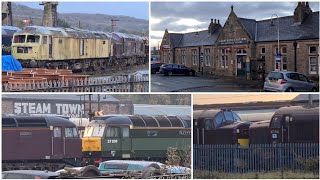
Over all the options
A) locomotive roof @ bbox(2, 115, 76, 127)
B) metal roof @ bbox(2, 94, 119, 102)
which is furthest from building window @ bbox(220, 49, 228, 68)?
locomotive roof @ bbox(2, 115, 76, 127)

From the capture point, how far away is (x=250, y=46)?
27.9ft

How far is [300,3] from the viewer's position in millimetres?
8109

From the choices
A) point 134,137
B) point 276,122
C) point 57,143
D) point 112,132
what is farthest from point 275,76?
point 57,143

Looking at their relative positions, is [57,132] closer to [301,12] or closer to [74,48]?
[74,48]

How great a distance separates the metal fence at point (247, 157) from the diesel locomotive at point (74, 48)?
1.66m

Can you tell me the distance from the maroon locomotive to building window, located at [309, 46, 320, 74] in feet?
11.0

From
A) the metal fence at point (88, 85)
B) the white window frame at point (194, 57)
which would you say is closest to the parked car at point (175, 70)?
the white window frame at point (194, 57)

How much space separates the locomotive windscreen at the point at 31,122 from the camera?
8180mm

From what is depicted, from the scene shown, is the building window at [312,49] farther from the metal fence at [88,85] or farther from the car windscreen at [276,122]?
the metal fence at [88,85]

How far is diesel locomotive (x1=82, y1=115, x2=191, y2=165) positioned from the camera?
835 cm

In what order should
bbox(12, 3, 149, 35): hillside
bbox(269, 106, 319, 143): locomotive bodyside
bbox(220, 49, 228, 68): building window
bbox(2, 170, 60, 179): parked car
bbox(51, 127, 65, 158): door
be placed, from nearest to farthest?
bbox(2, 170, 60, 179): parked car, bbox(12, 3, 149, 35): hillside, bbox(269, 106, 319, 143): locomotive bodyside, bbox(51, 127, 65, 158): door, bbox(220, 49, 228, 68): building window

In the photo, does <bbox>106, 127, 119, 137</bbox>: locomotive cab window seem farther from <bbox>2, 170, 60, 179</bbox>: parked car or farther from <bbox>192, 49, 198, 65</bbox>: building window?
<bbox>192, 49, 198, 65</bbox>: building window

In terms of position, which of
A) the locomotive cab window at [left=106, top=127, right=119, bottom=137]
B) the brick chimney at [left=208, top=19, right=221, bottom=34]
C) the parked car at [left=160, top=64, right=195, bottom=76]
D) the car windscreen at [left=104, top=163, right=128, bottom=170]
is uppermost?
the brick chimney at [left=208, top=19, right=221, bottom=34]

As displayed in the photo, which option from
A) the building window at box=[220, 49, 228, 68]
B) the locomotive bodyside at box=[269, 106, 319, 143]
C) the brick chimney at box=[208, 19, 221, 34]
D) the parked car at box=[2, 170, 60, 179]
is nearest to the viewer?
the parked car at box=[2, 170, 60, 179]
